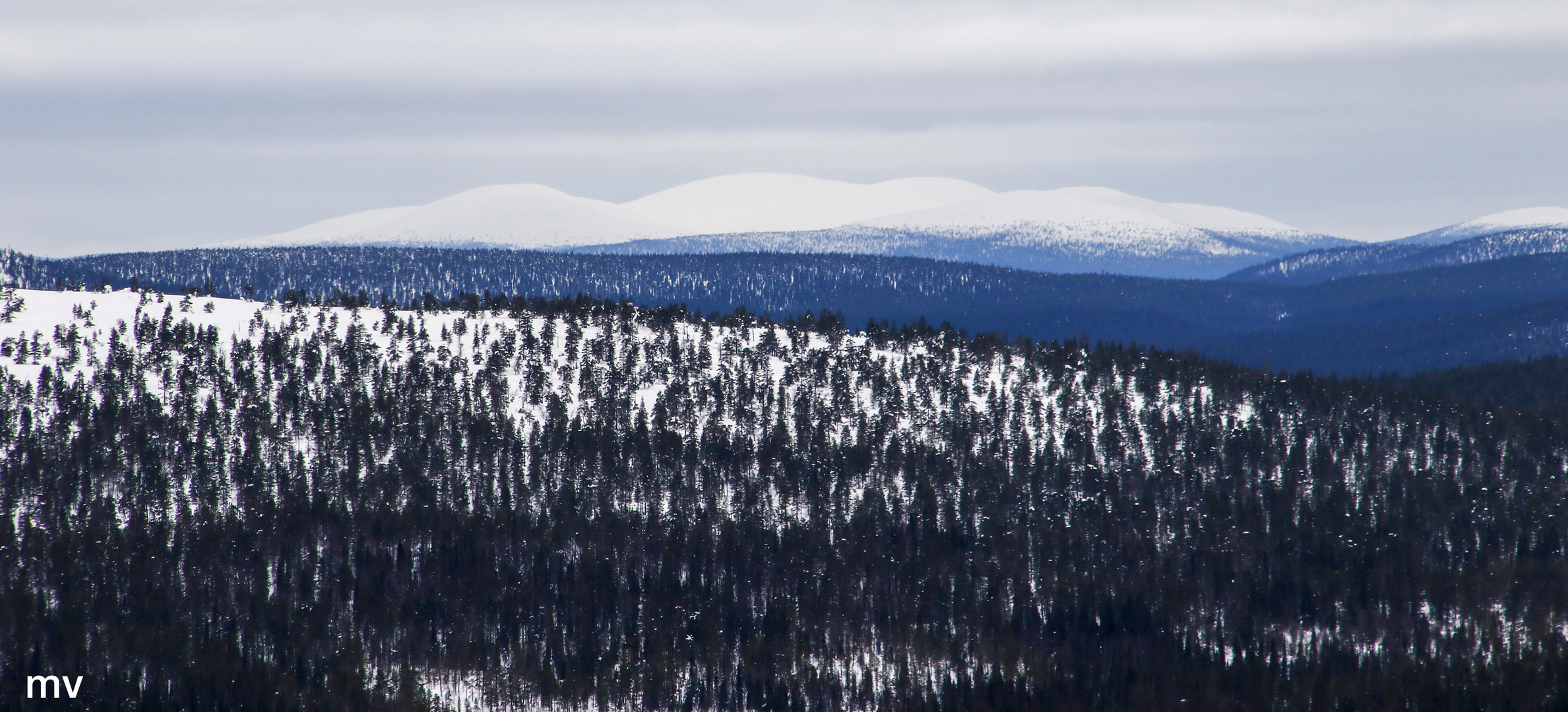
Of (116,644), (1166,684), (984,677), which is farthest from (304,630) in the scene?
(1166,684)

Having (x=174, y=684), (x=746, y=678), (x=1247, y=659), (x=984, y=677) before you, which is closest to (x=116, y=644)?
(x=174, y=684)

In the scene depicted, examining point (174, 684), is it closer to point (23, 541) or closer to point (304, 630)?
point (304, 630)

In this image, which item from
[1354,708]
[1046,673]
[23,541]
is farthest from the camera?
[23,541]

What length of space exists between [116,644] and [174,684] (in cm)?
1147

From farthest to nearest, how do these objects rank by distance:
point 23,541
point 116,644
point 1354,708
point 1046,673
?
point 23,541 → point 1046,673 → point 116,644 → point 1354,708

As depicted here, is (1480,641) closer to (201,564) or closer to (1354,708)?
(1354,708)

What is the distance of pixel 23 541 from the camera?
648 ft

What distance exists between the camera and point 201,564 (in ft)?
655

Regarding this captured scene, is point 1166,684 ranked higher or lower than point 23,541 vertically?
lower

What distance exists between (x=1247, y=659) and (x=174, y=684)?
438ft

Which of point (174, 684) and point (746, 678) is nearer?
point (174, 684)

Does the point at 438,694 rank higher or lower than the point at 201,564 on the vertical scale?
lower

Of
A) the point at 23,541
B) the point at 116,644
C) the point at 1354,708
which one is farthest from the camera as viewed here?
the point at 23,541

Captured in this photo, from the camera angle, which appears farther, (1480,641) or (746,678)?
(1480,641)
